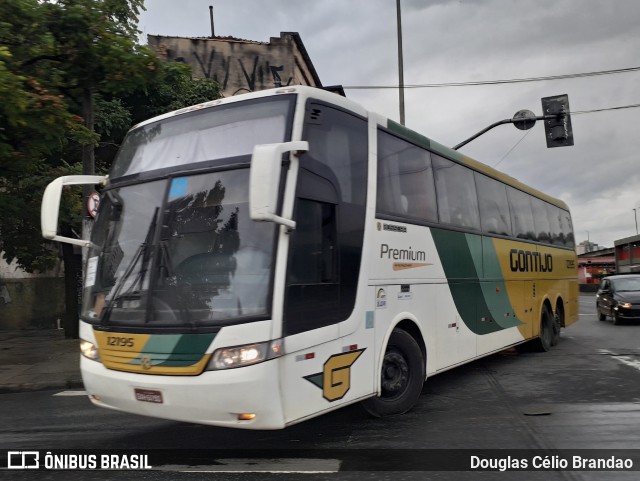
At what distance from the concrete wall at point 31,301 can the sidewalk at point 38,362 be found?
1.99 meters

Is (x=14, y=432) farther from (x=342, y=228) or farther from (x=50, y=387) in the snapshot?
(x=342, y=228)

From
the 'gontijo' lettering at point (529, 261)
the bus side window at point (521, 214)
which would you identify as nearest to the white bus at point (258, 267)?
the 'gontijo' lettering at point (529, 261)

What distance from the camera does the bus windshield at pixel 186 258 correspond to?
14.1 feet

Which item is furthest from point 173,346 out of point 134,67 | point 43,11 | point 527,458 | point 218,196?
point 43,11

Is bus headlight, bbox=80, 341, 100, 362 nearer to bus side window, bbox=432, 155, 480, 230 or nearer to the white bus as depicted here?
the white bus

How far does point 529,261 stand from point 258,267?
7.95m

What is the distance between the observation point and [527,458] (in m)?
4.80

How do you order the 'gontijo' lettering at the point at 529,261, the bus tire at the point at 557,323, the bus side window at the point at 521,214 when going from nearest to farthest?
the 'gontijo' lettering at the point at 529,261
the bus side window at the point at 521,214
the bus tire at the point at 557,323

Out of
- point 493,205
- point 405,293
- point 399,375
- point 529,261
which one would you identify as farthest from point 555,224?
point 399,375

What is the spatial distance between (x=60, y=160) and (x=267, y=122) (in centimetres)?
1131

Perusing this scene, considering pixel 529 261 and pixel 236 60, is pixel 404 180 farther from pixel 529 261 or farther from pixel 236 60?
pixel 236 60

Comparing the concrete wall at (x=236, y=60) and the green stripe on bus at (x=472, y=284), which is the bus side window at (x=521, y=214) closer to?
the green stripe on bus at (x=472, y=284)

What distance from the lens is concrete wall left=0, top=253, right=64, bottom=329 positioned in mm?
18562

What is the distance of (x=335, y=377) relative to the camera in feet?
15.9
